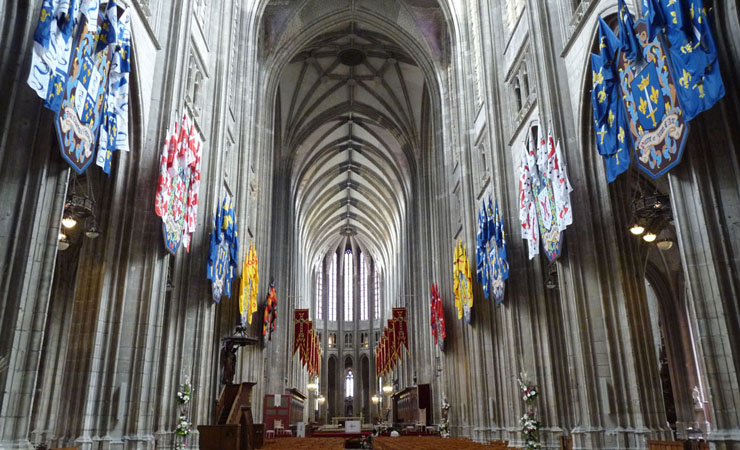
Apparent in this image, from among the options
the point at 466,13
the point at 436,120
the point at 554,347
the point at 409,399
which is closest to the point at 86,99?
the point at 554,347

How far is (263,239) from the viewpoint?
82.9ft

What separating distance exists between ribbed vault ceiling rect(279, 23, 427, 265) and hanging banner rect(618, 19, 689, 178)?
22885 mm

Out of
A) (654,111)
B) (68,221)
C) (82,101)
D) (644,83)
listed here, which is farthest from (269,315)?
(654,111)

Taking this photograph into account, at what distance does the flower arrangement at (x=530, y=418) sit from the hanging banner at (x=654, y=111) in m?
6.91

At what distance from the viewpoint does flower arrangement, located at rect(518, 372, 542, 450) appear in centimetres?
1257

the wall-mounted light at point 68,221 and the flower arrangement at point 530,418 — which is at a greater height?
the wall-mounted light at point 68,221

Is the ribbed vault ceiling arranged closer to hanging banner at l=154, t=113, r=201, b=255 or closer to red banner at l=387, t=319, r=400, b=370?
red banner at l=387, t=319, r=400, b=370

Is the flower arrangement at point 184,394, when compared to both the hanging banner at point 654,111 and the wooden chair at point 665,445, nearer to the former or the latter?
the wooden chair at point 665,445

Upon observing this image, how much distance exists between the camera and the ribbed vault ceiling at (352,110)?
3155cm

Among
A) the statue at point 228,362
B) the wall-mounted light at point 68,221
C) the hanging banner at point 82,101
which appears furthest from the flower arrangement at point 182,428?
the hanging banner at point 82,101

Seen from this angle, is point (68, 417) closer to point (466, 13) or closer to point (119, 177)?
point (119, 177)

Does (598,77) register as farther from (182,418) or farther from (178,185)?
(182,418)

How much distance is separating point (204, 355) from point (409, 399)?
71.3 feet

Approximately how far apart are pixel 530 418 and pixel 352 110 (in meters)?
26.7
